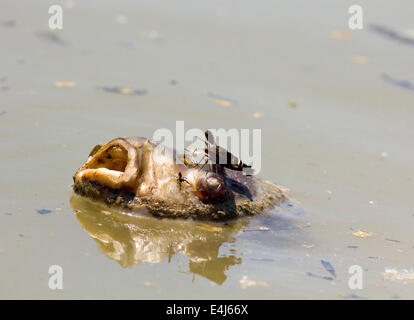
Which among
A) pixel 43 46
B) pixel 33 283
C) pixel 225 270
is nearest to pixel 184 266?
pixel 225 270

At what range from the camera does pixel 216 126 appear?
6.97 metres

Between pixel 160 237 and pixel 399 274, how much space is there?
163 cm

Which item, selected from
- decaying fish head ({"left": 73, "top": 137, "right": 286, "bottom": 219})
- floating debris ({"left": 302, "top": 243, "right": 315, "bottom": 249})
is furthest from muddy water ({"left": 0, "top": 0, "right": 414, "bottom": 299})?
decaying fish head ({"left": 73, "top": 137, "right": 286, "bottom": 219})

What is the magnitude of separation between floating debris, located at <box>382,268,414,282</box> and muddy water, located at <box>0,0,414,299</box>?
0.03 meters

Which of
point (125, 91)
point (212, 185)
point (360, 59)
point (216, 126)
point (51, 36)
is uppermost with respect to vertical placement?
point (51, 36)

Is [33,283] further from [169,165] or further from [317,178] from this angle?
[317,178]

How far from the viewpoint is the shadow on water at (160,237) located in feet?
15.0

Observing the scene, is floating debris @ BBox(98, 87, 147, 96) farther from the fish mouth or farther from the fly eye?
the fly eye

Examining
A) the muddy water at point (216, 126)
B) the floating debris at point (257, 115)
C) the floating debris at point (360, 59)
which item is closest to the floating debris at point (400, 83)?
the muddy water at point (216, 126)

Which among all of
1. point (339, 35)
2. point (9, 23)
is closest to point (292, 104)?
point (339, 35)

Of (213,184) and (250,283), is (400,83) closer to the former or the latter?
(213,184)

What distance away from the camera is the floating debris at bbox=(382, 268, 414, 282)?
15.1 ft

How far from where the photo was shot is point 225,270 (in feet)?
14.8

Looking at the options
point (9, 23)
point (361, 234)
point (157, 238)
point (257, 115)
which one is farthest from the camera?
point (9, 23)
